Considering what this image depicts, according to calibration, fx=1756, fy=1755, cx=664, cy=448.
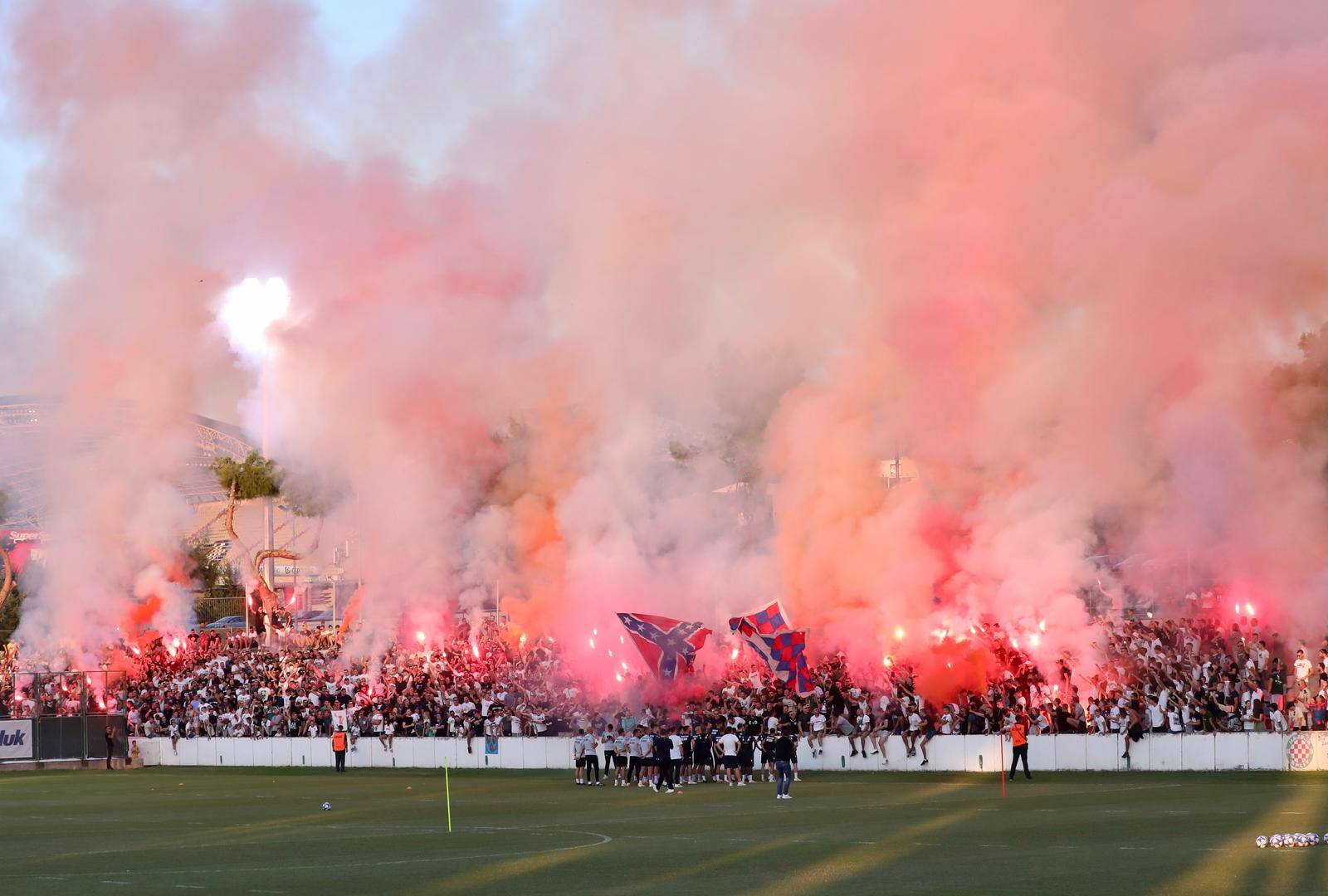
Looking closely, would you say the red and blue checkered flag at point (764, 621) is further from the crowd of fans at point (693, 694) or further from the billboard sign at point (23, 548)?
the billboard sign at point (23, 548)

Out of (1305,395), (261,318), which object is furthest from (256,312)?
(1305,395)

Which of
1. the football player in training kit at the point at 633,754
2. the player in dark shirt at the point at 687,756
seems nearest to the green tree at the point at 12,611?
the football player in training kit at the point at 633,754

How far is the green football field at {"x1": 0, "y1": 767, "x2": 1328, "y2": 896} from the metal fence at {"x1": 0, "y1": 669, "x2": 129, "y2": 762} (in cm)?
1771

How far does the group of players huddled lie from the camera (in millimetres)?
35219

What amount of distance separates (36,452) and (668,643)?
30.4m

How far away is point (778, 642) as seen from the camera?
40.3 metres

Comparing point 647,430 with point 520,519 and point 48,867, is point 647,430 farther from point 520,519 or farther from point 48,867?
point 48,867

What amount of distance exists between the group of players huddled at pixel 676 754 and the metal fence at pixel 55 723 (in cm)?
2182

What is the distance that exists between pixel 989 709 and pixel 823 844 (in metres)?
15.6

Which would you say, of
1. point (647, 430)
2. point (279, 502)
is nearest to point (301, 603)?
point (279, 502)

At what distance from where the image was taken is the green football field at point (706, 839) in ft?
60.3

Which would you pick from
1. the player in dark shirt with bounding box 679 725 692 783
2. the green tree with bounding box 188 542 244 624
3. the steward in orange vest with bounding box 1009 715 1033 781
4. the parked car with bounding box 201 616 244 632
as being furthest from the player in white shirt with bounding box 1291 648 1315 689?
the green tree with bounding box 188 542 244 624

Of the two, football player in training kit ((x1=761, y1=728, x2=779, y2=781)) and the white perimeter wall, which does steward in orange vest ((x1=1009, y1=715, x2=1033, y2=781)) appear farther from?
football player in training kit ((x1=761, y1=728, x2=779, y2=781))

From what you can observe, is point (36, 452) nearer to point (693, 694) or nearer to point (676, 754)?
point (693, 694)
